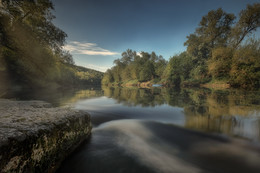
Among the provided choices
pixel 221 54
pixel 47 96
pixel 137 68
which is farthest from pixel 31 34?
pixel 137 68

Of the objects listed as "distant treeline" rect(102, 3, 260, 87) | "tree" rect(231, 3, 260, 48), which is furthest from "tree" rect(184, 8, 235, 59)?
"tree" rect(231, 3, 260, 48)

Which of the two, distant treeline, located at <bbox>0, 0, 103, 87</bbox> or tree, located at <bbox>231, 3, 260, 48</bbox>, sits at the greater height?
tree, located at <bbox>231, 3, 260, 48</bbox>

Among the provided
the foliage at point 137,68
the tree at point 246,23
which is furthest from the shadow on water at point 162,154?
the foliage at point 137,68

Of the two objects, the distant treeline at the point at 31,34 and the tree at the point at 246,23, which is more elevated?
the tree at the point at 246,23

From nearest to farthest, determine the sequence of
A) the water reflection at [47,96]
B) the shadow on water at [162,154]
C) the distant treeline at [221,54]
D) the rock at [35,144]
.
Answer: the rock at [35,144], the shadow on water at [162,154], the water reflection at [47,96], the distant treeline at [221,54]

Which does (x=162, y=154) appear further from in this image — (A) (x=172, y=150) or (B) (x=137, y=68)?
(B) (x=137, y=68)

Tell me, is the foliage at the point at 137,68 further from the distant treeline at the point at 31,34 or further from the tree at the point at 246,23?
the distant treeline at the point at 31,34

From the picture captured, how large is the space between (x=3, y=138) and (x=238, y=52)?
38.6 m

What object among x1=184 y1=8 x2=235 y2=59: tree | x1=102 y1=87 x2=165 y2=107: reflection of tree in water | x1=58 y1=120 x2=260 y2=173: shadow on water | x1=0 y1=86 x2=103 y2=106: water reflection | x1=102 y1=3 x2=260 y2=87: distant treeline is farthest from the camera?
x1=184 y1=8 x2=235 y2=59: tree

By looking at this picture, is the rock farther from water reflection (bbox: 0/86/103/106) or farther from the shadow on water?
water reflection (bbox: 0/86/103/106)

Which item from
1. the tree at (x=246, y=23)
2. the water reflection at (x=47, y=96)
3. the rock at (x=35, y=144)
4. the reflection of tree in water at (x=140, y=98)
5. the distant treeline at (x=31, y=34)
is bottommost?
the water reflection at (x=47, y=96)

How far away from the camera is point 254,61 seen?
25750 millimetres

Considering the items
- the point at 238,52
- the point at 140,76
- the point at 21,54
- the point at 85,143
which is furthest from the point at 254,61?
the point at 140,76

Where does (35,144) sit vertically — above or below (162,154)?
above
